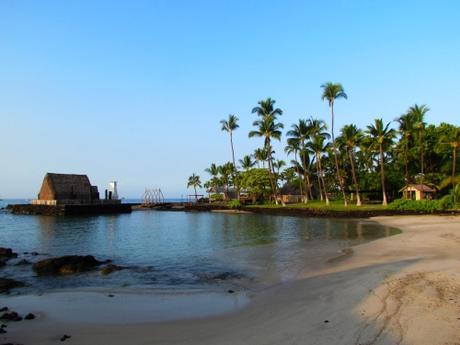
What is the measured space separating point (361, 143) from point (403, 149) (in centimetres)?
621

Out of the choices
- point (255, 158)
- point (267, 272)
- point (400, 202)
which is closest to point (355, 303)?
point (267, 272)

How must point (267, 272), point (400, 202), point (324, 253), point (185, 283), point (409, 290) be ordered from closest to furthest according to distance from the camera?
point (409, 290), point (185, 283), point (267, 272), point (324, 253), point (400, 202)

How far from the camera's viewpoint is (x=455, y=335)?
25.8 feet

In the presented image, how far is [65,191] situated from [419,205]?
204 feet

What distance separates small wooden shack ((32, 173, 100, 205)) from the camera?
74000mm

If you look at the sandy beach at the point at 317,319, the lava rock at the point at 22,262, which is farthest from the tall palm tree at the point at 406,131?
the lava rock at the point at 22,262

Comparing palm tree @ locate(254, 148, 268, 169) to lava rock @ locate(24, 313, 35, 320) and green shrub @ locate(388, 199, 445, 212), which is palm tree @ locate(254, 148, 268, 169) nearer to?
green shrub @ locate(388, 199, 445, 212)

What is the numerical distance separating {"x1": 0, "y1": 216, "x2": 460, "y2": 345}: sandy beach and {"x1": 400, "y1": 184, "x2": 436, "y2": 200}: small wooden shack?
41016 mm

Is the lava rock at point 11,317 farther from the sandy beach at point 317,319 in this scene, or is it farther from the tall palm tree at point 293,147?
the tall palm tree at point 293,147

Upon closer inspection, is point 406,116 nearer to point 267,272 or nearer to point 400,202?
point 400,202

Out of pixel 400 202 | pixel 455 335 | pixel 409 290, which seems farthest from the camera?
pixel 400 202

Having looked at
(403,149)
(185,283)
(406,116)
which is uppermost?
(406,116)

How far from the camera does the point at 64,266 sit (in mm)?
18641

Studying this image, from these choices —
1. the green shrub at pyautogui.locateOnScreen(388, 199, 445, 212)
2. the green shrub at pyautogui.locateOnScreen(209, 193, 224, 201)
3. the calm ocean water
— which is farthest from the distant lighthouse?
the green shrub at pyautogui.locateOnScreen(388, 199, 445, 212)
